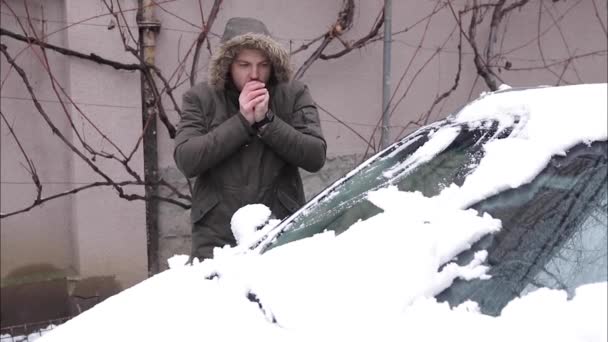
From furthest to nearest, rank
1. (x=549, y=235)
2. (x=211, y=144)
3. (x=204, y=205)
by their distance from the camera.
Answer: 1. (x=204, y=205)
2. (x=211, y=144)
3. (x=549, y=235)

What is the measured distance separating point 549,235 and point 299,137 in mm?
1111

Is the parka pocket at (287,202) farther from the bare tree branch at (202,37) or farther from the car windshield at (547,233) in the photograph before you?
the bare tree branch at (202,37)

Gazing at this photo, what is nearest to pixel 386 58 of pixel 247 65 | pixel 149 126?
pixel 149 126

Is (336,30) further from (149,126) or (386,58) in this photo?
(149,126)

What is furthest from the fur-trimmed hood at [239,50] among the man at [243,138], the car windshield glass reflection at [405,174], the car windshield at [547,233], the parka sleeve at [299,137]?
the car windshield at [547,233]

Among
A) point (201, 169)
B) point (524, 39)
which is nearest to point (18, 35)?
point (201, 169)

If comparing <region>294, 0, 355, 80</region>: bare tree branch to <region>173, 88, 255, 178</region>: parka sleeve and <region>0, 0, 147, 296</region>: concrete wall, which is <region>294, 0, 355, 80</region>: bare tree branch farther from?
<region>173, 88, 255, 178</region>: parka sleeve

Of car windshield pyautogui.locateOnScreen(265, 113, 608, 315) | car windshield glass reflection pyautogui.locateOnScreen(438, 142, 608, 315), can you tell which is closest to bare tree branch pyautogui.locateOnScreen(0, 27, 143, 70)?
car windshield pyautogui.locateOnScreen(265, 113, 608, 315)

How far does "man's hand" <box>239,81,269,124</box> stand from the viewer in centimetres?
224

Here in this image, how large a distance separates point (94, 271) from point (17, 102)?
1168 millimetres

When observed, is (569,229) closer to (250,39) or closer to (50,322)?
(250,39)

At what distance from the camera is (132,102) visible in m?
3.95

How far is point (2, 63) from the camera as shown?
3.76 m

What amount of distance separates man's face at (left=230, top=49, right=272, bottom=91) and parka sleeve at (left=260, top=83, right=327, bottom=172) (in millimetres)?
190
